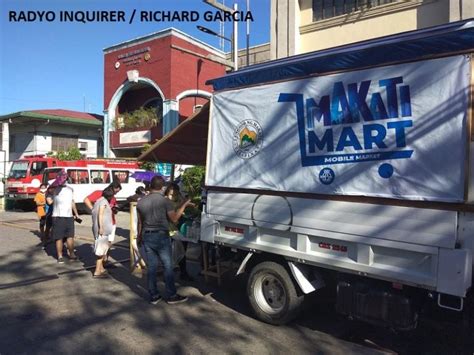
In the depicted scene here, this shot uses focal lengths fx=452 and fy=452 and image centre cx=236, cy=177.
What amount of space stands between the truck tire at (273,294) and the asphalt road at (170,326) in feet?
0.47

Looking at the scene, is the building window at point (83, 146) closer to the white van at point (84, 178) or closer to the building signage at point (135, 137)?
the building signage at point (135, 137)

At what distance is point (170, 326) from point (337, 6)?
1243 centimetres

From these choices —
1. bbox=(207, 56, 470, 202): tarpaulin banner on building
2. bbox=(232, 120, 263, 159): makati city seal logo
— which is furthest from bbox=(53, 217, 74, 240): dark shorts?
bbox=(232, 120, 263, 159): makati city seal logo

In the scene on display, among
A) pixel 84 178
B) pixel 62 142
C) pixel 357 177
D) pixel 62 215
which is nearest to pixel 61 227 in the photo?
pixel 62 215

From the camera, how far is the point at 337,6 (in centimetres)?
Answer: 1455

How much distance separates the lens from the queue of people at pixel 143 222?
612 cm

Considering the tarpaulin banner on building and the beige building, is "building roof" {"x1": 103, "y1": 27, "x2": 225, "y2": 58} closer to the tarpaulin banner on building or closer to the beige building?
the beige building

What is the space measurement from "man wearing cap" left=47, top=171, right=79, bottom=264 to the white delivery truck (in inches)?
163

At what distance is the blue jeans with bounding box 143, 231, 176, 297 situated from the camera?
20.1 feet

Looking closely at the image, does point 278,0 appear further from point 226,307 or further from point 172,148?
point 226,307

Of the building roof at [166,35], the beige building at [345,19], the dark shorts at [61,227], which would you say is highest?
the building roof at [166,35]

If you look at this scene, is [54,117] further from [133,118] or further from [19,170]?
[19,170]

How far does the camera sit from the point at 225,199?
19.1 ft

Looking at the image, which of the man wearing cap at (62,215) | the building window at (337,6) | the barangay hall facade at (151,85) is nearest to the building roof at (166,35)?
the barangay hall facade at (151,85)
